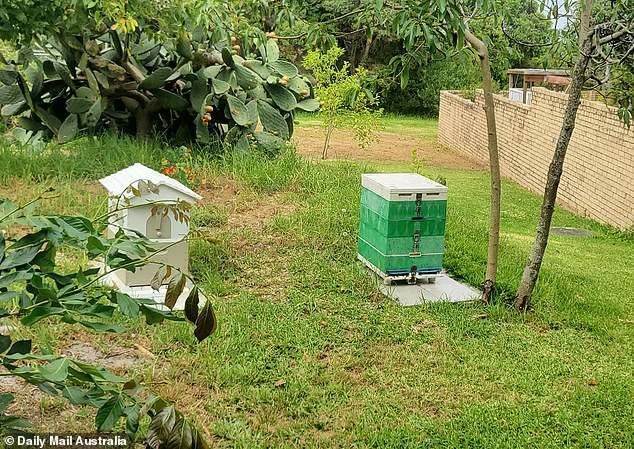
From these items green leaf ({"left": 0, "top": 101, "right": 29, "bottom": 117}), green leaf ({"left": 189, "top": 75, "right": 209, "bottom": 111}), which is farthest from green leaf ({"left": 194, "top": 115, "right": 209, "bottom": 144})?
green leaf ({"left": 0, "top": 101, "right": 29, "bottom": 117})

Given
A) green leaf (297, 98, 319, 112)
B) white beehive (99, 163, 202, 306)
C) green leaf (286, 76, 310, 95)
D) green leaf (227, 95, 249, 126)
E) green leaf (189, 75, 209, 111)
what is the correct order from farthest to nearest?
green leaf (286, 76, 310, 95)
green leaf (297, 98, 319, 112)
green leaf (189, 75, 209, 111)
green leaf (227, 95, 249, 126)
white beehive (99, 163, 202, 306)

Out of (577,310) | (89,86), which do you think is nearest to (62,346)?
(577,310)

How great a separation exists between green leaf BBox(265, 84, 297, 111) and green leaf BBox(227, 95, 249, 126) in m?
0.85

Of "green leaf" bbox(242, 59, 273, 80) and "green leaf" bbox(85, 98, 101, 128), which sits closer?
"green leaf" bbox(85, 98, 101, 128)

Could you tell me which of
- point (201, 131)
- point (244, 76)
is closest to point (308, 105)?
point (244, 76)

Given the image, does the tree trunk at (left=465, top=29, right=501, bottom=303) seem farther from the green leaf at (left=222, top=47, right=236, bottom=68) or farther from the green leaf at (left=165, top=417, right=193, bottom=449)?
the green leaf at (left=222, top=47, right=236, bottom=68)

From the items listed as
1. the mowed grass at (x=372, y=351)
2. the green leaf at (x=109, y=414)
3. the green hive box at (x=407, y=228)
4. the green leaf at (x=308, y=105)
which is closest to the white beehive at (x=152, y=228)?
the mowed grass at (x=372, y=351)

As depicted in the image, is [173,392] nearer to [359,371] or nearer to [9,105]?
[359,371]

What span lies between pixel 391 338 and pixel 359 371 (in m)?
0.50

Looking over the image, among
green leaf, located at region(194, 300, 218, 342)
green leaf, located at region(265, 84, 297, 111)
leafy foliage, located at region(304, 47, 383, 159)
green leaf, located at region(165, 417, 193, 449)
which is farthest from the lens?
leafy foliage, located at region(304, 47, 383, 159)

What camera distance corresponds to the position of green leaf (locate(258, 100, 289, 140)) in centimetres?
931

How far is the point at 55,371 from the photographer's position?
1.68 metres

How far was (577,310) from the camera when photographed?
5098mm

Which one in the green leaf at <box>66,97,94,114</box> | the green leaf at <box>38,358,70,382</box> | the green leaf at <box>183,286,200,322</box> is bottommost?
the green leaf at <box>66,97,94,114</box>
